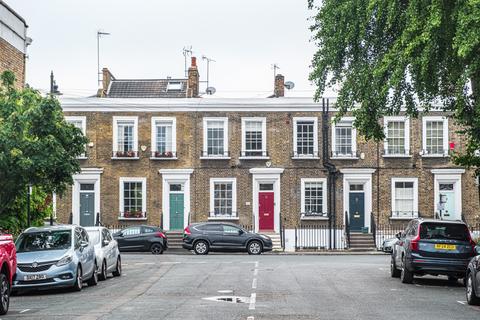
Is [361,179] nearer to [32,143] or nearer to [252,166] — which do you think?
[252,166]

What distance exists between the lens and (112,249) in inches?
1024

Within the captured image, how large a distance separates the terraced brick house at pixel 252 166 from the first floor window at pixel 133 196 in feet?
0.18

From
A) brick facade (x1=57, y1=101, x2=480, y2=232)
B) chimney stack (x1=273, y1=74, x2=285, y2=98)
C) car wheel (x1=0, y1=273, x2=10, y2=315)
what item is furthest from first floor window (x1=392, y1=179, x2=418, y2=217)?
car wheel (x1=0, y1=273, x2=10, y2=315)

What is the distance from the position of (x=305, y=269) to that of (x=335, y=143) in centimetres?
1968

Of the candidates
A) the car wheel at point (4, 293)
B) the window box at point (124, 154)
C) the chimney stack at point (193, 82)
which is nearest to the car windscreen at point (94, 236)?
the car wheel at point (4, 293)

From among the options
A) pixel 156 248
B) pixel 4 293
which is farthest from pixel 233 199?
pixel 4 293

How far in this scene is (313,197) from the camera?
47.7 m

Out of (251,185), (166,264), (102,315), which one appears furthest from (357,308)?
(251,185)

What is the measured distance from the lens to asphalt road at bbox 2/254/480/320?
15.3 metres

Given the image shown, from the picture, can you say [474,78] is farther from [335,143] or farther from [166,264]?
[335,143]

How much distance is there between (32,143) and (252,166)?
82.9 feet

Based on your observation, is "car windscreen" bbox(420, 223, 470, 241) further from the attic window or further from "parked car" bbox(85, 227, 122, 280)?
the attic window

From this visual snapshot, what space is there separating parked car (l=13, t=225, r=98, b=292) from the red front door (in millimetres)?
24980

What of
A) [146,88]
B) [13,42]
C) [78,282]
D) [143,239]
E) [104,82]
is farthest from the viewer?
[146,88]
